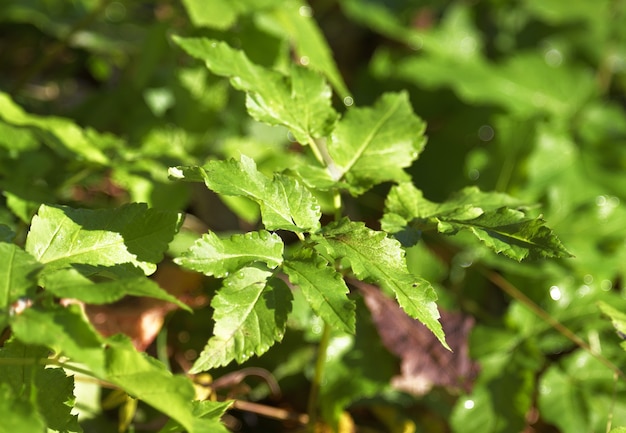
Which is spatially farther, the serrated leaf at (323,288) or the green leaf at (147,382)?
the serrated leaf at (323,288)

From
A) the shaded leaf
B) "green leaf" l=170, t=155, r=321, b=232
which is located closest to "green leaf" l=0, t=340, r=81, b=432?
"green leaf" l=170, t=155, r=321, b=232

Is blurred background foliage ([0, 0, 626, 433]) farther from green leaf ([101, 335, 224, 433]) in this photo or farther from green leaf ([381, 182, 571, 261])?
green leaf ([101, 335, 224, 433])

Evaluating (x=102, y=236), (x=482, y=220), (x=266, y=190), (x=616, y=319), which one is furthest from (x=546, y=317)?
(x=102, y=236)

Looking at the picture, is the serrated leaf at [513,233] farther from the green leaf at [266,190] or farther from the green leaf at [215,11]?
the green leaf at [215,11]

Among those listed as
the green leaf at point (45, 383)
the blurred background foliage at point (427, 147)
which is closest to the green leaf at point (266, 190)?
the green leaf at point (45, 383)

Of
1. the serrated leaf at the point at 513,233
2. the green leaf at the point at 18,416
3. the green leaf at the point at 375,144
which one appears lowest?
the green leaf at the point at 375,144

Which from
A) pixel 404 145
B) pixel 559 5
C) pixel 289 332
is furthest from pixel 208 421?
pixel 559 5
